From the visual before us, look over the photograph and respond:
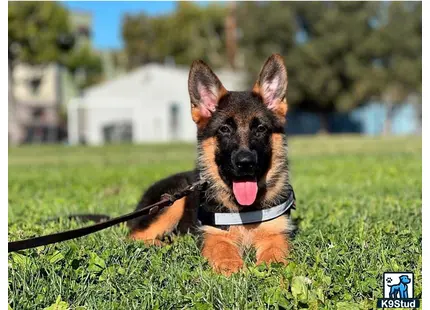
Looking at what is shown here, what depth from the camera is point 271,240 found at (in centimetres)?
411

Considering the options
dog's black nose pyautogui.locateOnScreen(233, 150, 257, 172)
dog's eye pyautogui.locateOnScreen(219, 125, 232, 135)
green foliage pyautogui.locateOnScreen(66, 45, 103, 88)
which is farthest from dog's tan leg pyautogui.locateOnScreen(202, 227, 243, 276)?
green foliage pyautogui.locateOnScreen(66, 45, 103, 88)

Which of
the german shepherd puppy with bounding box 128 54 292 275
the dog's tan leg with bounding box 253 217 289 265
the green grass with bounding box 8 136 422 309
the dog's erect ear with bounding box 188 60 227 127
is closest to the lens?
the green grass with bounding box 8 136 422 309

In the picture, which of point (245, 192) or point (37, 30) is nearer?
point (245, 192)

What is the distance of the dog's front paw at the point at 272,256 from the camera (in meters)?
3.85

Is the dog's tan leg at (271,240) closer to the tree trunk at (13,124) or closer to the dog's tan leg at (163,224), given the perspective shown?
the dog's tan leg at (163,224)

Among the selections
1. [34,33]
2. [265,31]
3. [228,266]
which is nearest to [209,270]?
[228,266]

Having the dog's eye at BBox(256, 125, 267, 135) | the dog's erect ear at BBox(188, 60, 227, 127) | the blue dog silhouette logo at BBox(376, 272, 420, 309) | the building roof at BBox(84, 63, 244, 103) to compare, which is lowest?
the blue dog silhouette logo at BBox(376, 272, 420, 309)

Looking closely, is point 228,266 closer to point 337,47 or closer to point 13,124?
point 13,124

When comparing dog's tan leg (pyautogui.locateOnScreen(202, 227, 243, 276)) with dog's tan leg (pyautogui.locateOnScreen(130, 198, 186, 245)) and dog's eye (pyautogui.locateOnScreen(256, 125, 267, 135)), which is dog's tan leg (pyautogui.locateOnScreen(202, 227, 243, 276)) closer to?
dog's eye (pyautogui.locateOnScreen(256, 125, 267, 135))

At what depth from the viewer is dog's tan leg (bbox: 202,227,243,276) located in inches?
147

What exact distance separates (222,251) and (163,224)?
4.20ft

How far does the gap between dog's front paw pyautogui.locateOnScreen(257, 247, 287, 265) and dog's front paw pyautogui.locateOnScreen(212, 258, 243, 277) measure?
17cm

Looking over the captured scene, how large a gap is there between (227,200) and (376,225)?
158cm

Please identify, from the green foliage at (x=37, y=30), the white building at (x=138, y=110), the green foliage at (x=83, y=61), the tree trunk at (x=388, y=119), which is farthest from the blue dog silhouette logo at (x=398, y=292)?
the tree trunk at (x=388, y=119)
